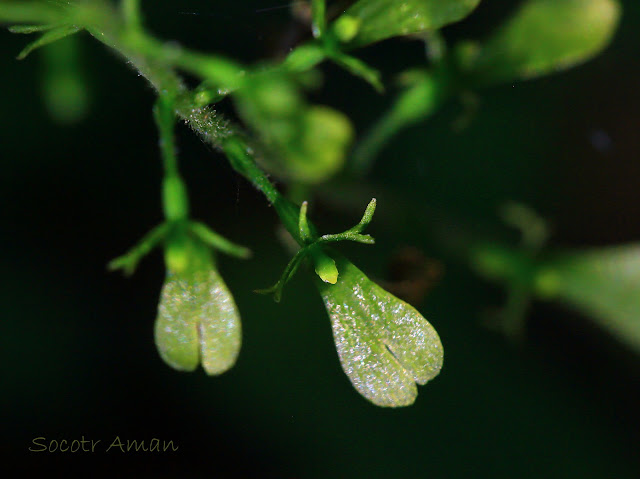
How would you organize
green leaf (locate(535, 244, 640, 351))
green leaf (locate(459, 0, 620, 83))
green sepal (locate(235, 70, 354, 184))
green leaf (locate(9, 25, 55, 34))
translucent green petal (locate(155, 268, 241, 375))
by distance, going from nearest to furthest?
green leaf (locate(9, 25, 55, 34))
translucent green petal (locate(155, 268, 241, 375))
green leaf (locate(459, 0, 620, 83))
green sepal (locate(235, 70, 354, 184))
green leaf (locate(535, 244, 640, 351))

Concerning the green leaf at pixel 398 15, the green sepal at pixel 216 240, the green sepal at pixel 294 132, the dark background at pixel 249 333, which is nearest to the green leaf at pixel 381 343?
the green sepal at pixel 216 240

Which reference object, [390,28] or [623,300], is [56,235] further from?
[623,300]

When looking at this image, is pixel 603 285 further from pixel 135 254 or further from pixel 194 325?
pixel 135 254

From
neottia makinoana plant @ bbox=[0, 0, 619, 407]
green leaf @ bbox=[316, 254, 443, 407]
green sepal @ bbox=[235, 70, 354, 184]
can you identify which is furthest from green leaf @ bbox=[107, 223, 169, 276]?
green sepal @ bbox=[235, 70, 354, 184]

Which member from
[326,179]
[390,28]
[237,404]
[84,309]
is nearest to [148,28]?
[326,179]

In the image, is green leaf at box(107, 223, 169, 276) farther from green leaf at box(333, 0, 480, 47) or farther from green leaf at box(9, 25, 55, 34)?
green leaf at box(333, 0, 480, 47)

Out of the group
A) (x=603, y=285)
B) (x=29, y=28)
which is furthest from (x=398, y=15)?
(x=603, y=285)
